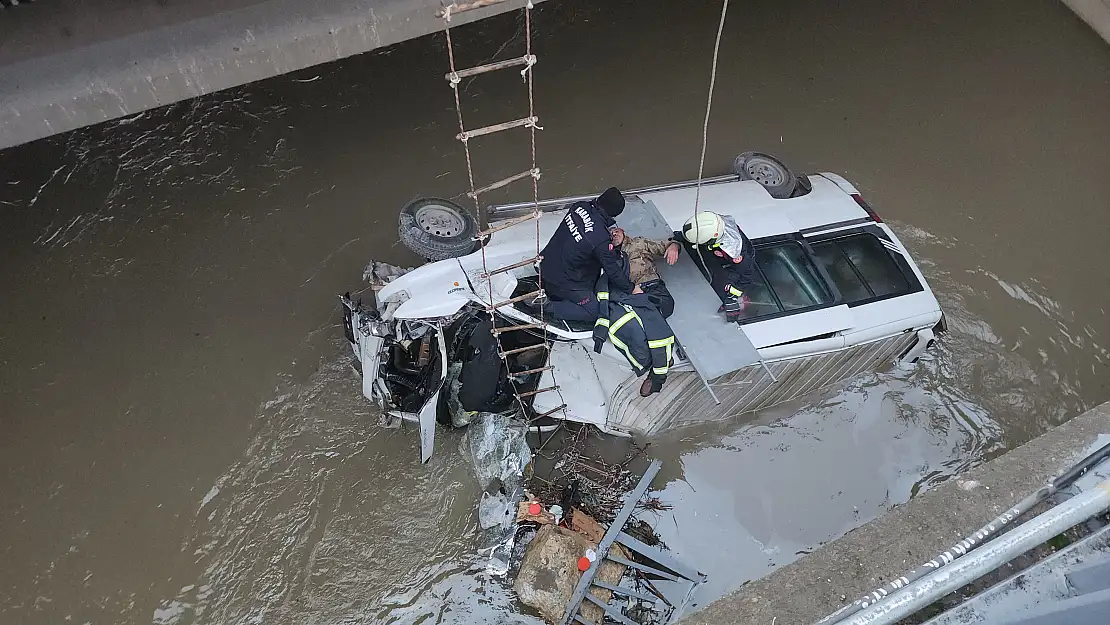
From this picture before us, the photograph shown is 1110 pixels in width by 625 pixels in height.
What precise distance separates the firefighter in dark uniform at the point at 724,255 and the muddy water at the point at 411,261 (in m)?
1.37

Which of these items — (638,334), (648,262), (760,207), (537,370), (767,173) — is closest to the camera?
(638,334)

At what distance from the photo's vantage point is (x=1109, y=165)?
27.6ft

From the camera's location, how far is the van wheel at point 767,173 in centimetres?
656

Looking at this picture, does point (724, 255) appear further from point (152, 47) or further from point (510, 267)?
point (152, 47)

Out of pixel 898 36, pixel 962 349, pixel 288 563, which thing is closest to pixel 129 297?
pixel 288 563

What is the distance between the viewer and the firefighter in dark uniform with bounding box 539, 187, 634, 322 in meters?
5.15

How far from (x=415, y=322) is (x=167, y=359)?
2540 mm

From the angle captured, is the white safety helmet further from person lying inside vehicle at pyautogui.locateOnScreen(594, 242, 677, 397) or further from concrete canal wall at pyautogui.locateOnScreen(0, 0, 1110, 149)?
concrete canal wall at pyautogui.locateOnScreen(0, 0, 1110, 149)

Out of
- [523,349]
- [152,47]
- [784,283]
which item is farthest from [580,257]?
[152,47]

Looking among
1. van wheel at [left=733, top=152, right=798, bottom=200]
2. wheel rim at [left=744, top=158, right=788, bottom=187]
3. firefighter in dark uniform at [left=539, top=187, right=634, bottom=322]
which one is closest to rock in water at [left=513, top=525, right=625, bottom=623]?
firefighter in dark uniform at [left=539, top=187, right=634, bottom=322]

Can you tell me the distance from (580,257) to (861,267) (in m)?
2.37

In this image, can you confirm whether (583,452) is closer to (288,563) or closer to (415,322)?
(415,322)

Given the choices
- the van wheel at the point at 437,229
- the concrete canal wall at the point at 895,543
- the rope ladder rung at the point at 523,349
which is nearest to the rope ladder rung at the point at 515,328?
the rope ladder rung at the point at 523,349

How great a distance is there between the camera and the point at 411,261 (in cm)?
696
